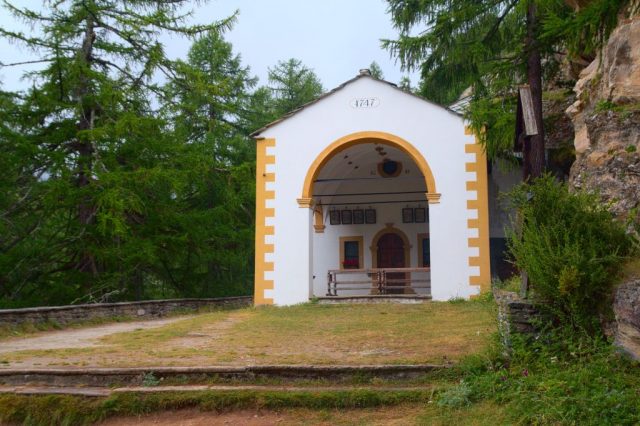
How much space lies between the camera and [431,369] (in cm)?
492

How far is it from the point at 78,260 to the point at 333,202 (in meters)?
7.94

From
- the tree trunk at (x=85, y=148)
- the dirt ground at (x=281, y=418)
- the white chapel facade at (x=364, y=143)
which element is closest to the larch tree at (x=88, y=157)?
the tree trunk at (x=85, y=148)

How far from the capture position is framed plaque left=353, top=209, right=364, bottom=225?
18.6m

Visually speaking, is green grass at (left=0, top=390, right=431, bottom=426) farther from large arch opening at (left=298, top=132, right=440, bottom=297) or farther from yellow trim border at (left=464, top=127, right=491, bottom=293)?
large arch opening at (left=298, top=132, right=440, bottom=297)

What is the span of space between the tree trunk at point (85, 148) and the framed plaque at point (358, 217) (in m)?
8.06

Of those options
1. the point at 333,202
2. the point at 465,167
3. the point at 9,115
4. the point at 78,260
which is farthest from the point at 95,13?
the point at 465,167

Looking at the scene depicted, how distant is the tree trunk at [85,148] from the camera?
14469mm

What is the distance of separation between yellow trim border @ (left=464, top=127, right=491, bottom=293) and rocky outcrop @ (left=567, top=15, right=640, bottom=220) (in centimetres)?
517

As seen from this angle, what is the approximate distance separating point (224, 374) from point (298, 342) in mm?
1812

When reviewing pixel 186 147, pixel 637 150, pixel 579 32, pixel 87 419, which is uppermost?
pixel 186 147

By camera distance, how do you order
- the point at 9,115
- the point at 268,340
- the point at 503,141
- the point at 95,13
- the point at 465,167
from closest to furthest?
the point at 268,340 < the point at 503,141 < the point at 465,167 < the point at 9,115 < the point at 95,13

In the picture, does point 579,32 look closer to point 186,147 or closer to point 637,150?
point 637,150

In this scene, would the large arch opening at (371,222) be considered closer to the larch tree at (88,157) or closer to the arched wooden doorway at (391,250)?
the arched wooden doorway at (391,250)

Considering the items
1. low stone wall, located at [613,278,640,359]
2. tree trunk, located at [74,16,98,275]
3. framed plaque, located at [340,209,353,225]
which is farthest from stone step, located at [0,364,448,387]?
framed plaque, located at [340,209,353,225]
